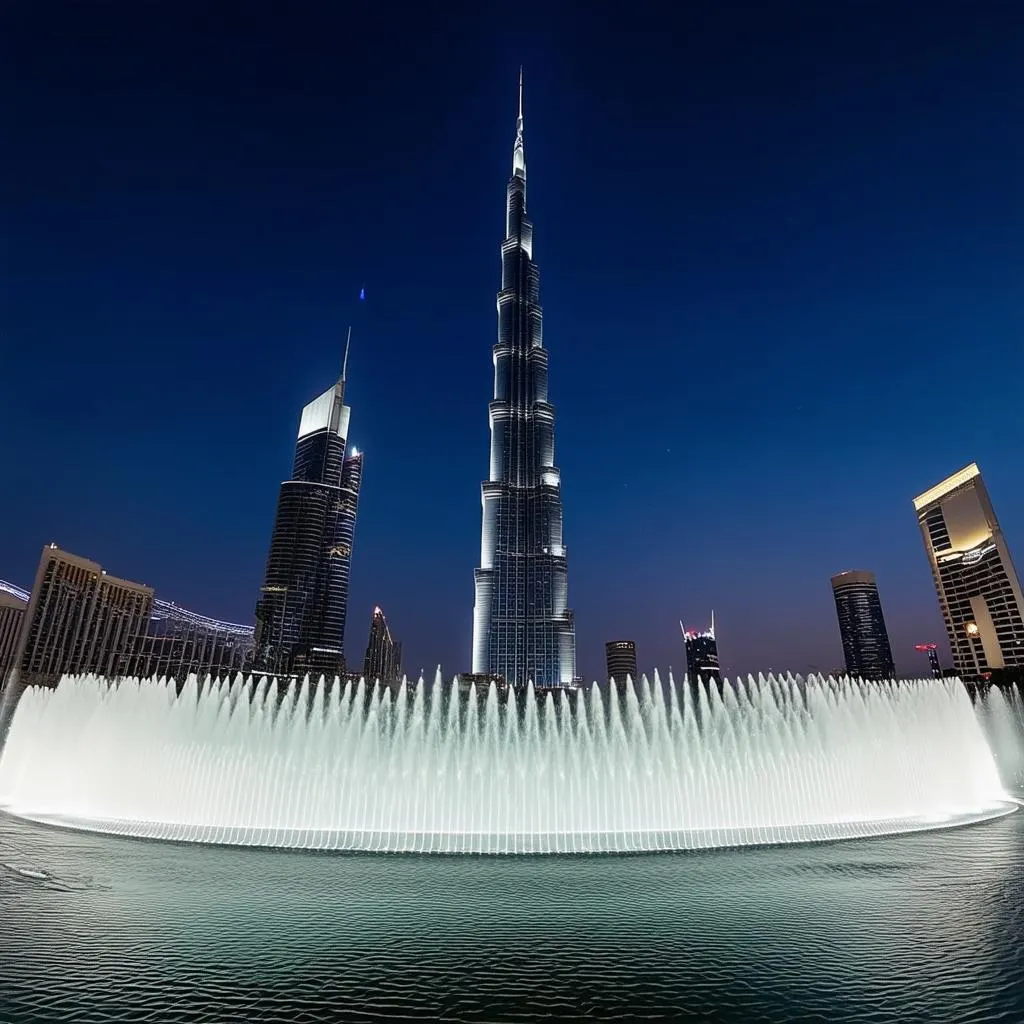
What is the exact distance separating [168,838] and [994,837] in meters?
20.8

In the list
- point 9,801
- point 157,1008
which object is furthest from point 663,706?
point 9,801

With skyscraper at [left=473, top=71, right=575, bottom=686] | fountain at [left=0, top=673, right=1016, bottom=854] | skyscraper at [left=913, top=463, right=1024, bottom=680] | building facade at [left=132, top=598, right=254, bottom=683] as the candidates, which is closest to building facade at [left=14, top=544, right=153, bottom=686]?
building facade at [left=132, top=598, right=254, bottom=683]

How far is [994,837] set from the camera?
15.6 metres

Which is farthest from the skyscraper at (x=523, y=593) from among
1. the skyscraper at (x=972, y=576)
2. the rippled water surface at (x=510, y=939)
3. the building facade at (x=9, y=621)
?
the rippled water surface at (x=510, y=939)

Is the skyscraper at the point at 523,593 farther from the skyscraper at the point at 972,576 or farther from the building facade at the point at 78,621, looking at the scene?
the skyscraper at the point at 972,576

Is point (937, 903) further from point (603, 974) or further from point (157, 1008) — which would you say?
point (157, 1008)

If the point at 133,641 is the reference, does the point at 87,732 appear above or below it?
below

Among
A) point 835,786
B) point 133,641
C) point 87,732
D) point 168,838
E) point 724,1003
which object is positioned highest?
point 133,641

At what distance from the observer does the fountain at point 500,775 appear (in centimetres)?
1742

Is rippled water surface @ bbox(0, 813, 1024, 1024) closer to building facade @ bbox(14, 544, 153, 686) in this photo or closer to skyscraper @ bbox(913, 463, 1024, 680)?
building facade @ bbox(14, 544, 153, 686)

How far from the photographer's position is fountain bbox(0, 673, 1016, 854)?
57.2 feet

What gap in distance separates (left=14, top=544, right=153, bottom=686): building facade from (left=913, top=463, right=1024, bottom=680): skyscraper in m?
207

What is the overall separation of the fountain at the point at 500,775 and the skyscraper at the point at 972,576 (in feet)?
553

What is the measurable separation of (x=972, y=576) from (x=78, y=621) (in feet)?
736
